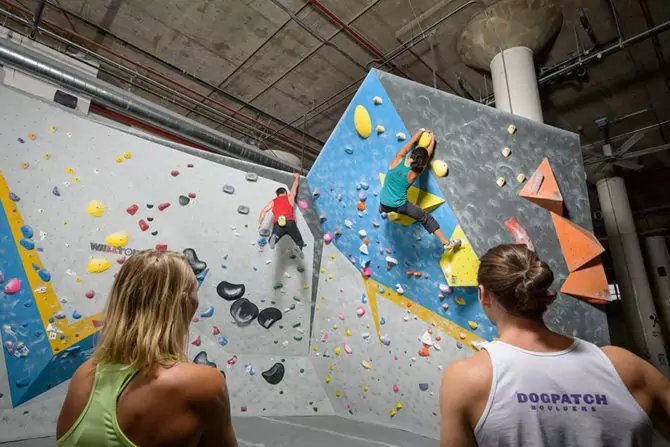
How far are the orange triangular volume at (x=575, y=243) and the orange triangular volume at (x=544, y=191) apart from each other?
0.22 ft

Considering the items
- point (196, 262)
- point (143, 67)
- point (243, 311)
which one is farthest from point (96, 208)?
point (143, 67)

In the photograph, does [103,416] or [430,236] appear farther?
[430,236]

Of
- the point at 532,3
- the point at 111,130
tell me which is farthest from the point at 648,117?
the point at 111,130

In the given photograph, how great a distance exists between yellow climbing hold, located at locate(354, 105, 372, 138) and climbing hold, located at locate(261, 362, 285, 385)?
7.18 feet

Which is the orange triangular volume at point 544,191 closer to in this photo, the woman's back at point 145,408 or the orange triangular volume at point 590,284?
the orange triangular volume at point 590,284

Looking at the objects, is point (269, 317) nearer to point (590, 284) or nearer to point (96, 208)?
point (96, 208)

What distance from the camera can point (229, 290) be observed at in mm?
3059

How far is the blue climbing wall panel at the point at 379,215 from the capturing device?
7.83 ft

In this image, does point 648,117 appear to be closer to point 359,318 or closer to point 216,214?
point 359,318

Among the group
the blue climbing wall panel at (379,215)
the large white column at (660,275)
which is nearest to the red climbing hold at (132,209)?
the blue climbing wall panel at (379,215)

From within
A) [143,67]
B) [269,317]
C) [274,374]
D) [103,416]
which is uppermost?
[143,67]

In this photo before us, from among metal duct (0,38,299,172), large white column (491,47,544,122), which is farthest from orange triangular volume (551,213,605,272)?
metal duct (0,38,299,172)

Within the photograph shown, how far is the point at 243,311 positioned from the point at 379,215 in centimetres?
150

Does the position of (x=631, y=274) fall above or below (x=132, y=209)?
below
